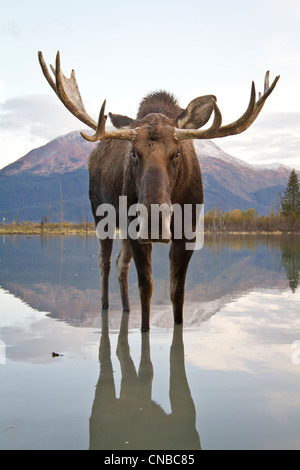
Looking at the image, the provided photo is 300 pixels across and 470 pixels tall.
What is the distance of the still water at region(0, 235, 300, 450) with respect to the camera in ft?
9.80

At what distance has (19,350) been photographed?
4.91 meters

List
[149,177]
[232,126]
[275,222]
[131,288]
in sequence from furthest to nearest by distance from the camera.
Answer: [275,222] < [131,288] < [232,126] < [149,177]

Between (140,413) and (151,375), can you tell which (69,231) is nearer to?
(151,375)

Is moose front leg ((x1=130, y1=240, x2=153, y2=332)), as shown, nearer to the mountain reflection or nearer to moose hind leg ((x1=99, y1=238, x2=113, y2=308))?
the mountain reflection

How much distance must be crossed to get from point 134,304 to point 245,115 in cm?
372

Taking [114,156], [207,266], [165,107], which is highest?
[165,107]

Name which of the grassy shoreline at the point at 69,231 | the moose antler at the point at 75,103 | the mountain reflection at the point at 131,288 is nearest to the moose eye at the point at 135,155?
the moose antler at the point at 75,103

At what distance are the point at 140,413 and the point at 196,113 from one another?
3541 mm

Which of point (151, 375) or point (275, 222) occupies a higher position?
point (151, 375)

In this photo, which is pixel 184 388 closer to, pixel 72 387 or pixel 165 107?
pixel 72 387

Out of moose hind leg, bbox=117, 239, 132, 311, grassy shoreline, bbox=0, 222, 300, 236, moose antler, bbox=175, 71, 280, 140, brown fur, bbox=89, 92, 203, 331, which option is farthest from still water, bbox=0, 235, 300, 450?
grassy shoreline, bbox=0, 222, 300, 236

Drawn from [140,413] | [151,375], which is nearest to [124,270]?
[151,375]

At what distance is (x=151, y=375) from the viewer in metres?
4.21
